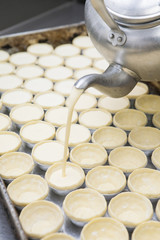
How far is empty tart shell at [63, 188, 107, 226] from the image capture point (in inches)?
60.9

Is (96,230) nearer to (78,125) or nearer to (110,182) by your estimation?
(110,182)

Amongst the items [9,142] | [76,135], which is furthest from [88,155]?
[9,142]

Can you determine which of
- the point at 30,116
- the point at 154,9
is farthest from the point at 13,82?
the point at 154,9

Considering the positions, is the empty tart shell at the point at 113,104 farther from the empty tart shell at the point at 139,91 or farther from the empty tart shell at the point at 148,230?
the empty tart shell at the point at 148,230

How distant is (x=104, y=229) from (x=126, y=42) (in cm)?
84

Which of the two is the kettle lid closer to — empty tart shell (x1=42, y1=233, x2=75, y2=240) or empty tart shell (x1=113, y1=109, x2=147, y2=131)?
empty tart shell (x1=113, y1=109, x2=147, y2=131)

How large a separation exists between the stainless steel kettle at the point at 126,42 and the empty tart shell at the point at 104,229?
564mm

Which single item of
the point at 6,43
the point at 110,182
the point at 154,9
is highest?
the point at 154,9

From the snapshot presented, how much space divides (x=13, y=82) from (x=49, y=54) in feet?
1.47

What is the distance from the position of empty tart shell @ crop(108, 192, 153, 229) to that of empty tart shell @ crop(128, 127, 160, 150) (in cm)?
37

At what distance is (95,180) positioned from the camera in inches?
69.1

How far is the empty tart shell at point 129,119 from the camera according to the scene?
2.09 meters

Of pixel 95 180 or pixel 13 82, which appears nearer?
pixel 95 180

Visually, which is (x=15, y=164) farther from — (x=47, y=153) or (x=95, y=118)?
(x=95, y=118)
